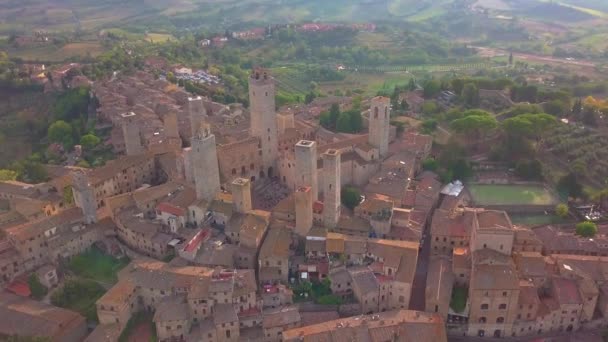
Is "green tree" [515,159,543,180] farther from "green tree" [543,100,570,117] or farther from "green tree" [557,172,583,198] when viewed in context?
"green tree" [543,100,570,117]

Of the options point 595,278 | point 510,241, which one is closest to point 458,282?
point 510,241

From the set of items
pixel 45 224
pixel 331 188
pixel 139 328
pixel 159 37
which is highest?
pixel 159 37

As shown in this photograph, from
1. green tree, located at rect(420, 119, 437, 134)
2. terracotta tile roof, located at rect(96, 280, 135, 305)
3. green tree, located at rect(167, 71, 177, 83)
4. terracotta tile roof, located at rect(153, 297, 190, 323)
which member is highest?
green tree, located at rect(167, 71, 177, 83)

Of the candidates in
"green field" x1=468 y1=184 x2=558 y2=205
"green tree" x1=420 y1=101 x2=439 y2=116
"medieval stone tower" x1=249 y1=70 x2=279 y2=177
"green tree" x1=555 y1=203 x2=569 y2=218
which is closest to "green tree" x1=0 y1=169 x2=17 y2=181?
"medieval stone tower" x1=249 y1=70 x2=279 y2=177

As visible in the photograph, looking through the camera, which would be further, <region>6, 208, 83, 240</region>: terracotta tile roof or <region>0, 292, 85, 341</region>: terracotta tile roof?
<region>6, 208, 83, 240</region>: terracotta tile roof

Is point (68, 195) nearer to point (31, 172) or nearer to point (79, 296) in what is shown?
point (31, 172)

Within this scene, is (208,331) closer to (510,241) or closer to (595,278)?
(510,241)

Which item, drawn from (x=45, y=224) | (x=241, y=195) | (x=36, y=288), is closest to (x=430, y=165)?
(x=241, y=195)

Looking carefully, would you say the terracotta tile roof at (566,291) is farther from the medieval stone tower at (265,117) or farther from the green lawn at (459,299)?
the medieval stone tower at (265,117)
